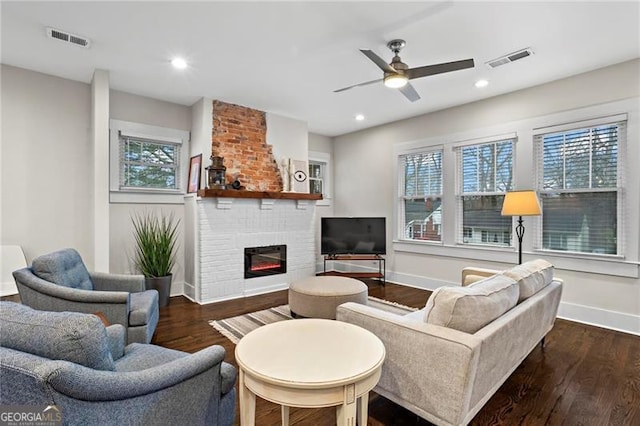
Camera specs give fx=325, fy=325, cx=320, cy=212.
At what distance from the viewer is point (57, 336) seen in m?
1.12

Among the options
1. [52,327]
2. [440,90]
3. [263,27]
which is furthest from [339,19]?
[52,327]

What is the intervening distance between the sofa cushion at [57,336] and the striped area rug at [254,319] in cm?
202

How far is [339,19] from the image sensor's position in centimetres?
265

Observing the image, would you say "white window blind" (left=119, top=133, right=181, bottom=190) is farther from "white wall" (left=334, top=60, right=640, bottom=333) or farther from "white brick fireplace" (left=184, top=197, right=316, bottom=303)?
"white wall" (left=334, top=60, right=640, bottom=333)

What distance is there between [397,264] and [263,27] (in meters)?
4.16

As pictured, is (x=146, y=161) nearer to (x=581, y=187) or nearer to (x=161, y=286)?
(x=161, y=286)

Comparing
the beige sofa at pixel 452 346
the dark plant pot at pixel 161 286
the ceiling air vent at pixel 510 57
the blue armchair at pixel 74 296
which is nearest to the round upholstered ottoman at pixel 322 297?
the beige sofa at pixel 452 346

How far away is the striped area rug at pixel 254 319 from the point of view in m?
3.31


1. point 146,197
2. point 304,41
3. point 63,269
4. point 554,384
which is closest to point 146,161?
point 146,197

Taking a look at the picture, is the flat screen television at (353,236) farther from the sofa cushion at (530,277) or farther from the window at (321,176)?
the sofa cushion at (530,277)

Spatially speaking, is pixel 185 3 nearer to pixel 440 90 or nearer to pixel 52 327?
pixel 52 327

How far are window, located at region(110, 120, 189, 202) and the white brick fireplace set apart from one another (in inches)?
18.8

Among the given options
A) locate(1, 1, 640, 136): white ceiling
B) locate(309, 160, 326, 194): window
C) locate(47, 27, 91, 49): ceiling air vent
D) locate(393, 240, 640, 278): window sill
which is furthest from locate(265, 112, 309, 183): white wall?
locate(47, 27, 91, 49): ceiling air vent

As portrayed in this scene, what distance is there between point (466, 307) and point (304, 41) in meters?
2.60
